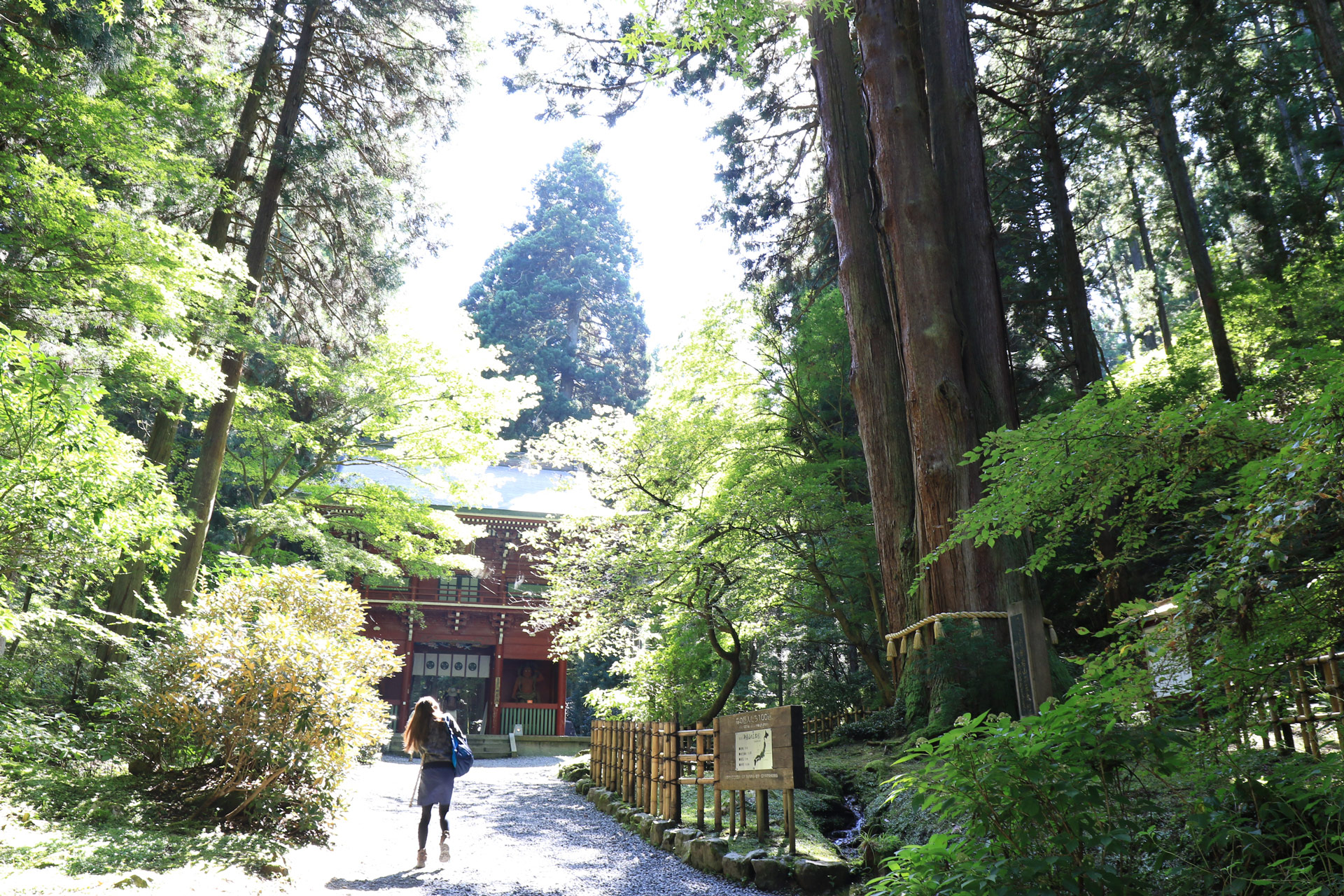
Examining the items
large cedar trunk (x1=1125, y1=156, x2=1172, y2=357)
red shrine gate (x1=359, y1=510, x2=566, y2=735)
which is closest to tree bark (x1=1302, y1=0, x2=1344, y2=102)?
large cedar trunk (x1=1125, y1=156, x2=1172, y2=357)

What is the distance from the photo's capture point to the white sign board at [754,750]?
5.07 meters

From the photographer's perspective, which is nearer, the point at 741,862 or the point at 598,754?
the point at 741,862

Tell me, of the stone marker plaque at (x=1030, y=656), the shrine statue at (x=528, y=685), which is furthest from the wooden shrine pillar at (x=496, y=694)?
the stone marker plaque at (x=1030, y=656)

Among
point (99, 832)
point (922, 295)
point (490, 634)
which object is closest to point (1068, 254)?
point (922, 295)

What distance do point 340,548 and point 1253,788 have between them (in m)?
11.8

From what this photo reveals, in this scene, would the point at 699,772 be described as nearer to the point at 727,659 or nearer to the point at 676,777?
the point at 676,777

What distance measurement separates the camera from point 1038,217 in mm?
13070

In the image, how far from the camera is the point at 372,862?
5668 millimetres

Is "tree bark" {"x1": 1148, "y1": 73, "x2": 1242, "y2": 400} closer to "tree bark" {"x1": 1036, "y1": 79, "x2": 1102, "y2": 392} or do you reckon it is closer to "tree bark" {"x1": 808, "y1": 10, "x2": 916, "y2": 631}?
"tree bark" {"x1": 1036, "y1": 79, "x2": 1102, "y2": 392}

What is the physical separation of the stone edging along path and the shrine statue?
14444 mm

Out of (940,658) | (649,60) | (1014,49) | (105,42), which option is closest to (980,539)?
(940,658)

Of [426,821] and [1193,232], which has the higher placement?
[1193,232]

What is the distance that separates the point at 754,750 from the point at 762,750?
110mm

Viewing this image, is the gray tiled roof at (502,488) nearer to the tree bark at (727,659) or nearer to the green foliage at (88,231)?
the tree bark at (727,659)
